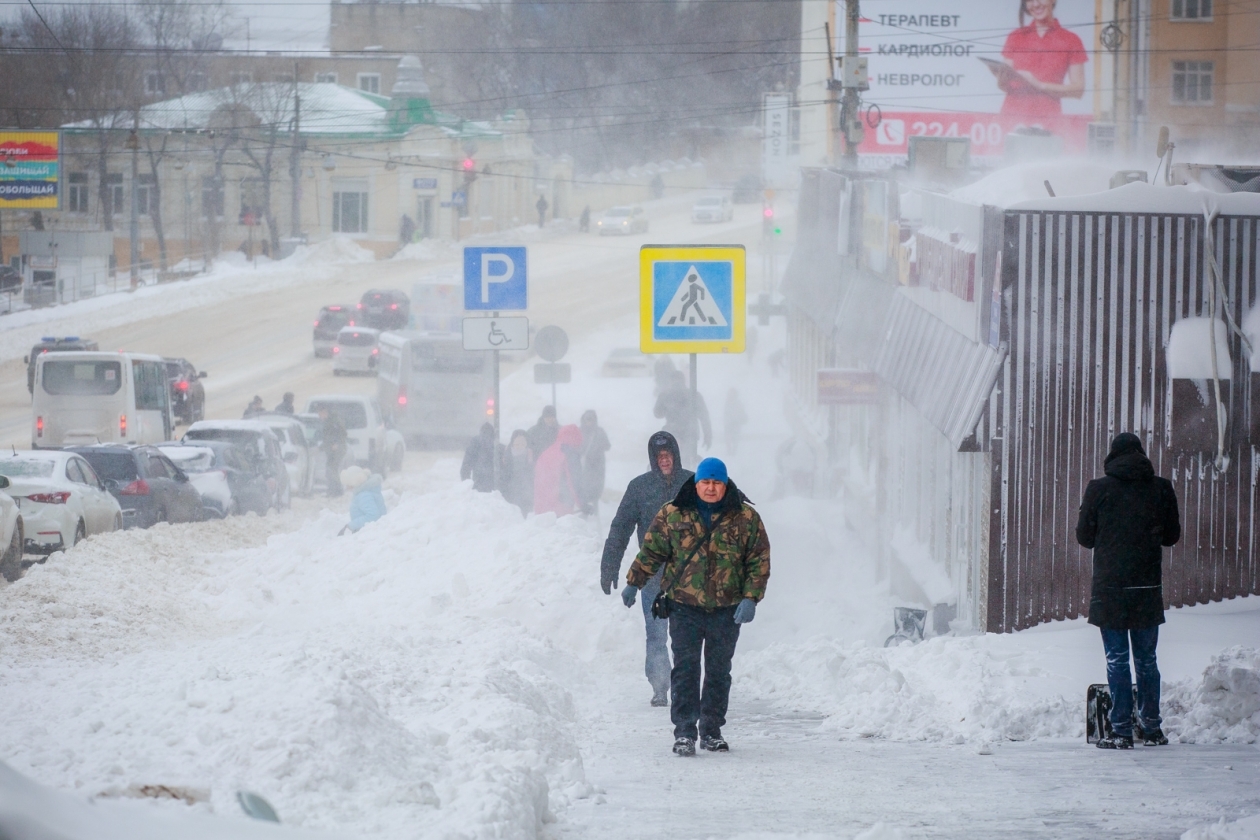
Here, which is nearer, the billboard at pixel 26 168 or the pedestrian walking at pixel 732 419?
the pedestrian walking at pixel 732 419

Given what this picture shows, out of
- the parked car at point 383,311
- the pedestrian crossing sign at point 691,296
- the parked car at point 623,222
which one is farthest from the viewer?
the parked car at point 623,222

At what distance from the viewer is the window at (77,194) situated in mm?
60469

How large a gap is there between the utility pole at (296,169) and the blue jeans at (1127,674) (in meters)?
54.7

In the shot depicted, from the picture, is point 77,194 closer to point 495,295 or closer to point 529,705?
point 495,295

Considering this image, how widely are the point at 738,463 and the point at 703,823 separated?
22604mm

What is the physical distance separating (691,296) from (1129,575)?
5.22 meters

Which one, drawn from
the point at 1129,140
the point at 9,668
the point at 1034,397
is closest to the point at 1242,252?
the point at 1034,397

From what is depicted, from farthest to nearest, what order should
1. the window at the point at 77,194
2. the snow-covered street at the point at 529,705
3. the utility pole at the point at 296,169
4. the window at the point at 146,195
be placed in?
the window at the point at 146,195 → the window at the point at 77,194 → the utility pole at the point at 296,169 → the snow-covered street at the point at 529,705

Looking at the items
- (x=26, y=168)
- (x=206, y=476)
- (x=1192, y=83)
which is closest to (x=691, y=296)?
(x=206, y=476)

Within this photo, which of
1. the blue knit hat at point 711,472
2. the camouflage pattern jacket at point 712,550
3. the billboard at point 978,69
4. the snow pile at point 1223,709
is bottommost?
the snow pile at point 1223,709

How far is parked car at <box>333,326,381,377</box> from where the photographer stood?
4138cm

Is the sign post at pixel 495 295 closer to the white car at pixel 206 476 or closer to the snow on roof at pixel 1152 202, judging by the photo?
the snow on roof at pixel 1152 202

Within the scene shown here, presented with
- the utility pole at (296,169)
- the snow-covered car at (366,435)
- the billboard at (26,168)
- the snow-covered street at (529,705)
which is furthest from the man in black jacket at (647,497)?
the utility pole at (296,169)

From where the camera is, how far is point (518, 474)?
17.7 m
